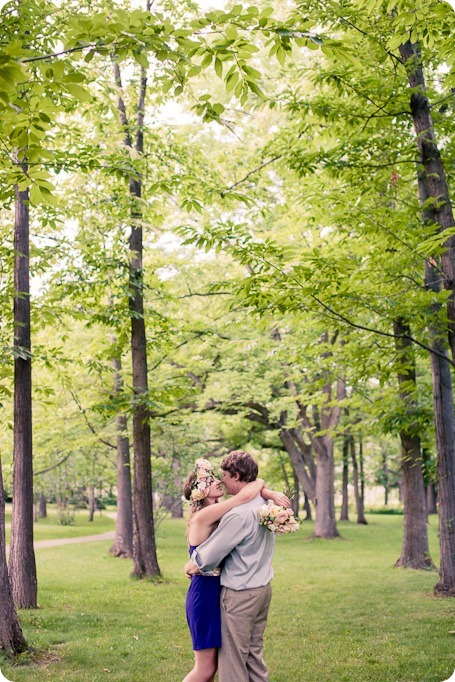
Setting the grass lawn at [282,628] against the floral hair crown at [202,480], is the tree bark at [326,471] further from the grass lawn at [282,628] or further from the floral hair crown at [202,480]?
the floral hair crown at [202,480]

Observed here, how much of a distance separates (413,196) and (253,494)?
8.09 m

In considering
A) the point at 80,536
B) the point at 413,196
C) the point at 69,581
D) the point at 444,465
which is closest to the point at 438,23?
the point at 413,196

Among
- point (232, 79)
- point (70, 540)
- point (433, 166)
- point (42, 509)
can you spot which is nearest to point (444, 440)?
point (433, 166)

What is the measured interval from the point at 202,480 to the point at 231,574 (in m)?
0.66

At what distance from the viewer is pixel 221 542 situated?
14.7 ft

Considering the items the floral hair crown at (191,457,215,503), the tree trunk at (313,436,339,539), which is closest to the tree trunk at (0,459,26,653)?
the floral hair crown at (191,457,215,503)

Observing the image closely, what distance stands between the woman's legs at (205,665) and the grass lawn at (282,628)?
6.62 ft

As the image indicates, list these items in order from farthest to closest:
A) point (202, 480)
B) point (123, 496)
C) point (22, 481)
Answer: point (123, 496) < point (22, 481) < point (202, 480)

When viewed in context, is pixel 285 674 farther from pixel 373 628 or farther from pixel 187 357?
pixel 187 357

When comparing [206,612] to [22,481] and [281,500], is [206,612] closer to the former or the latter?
[281,500]

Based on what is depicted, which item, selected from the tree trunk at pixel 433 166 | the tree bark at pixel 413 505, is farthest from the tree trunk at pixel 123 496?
the tree trunk at pixel 433 166

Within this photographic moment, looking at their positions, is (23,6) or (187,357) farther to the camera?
(187,357)

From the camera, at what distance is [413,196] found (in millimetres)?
11289

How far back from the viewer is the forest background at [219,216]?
5.00 m
